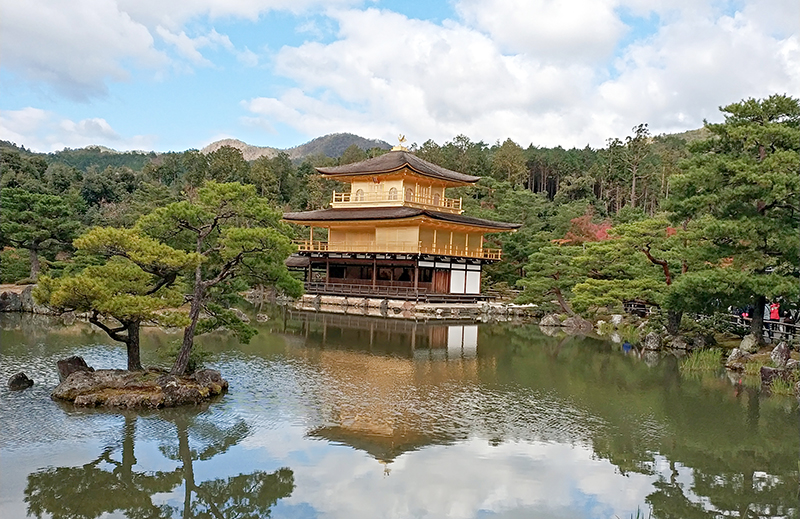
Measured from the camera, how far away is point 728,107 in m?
14.5

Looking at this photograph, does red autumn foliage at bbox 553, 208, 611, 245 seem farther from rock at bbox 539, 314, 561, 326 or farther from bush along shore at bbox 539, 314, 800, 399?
bush along shore at bbox 539, 314, 800, 399

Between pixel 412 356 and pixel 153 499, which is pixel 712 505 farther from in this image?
pixel 412 356

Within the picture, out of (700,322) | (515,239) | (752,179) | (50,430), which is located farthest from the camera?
(515,239)

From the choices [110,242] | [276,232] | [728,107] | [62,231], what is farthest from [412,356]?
[62,231]

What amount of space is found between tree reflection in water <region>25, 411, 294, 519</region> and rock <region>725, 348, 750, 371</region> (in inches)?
457

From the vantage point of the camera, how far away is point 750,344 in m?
14.9

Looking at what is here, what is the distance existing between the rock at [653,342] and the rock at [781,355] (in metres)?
4.48

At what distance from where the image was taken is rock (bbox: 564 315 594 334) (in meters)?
22.9

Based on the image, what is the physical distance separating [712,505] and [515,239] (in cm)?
2697

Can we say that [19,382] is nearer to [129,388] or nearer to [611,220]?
[129,388]

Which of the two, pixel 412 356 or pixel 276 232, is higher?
pixel 276 232

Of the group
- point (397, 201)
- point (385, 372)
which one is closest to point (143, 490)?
point (385, 372)

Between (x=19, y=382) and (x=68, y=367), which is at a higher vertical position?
(x=68, y=367)

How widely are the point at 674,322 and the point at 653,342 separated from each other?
3.59ft
